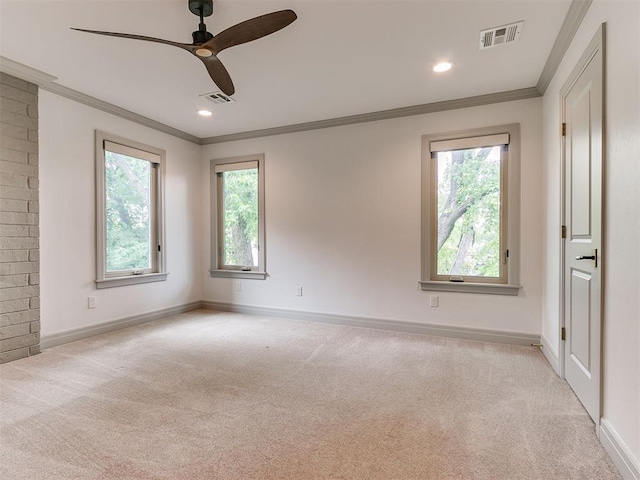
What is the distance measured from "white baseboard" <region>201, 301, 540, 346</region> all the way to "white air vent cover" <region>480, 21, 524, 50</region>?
2.66 metres

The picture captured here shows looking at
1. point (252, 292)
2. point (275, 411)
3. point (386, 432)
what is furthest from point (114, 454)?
point (252, 292)

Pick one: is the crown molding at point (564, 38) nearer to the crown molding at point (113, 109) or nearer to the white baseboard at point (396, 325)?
the white baseboard at point (396, 325)

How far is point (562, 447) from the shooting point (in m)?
1.69

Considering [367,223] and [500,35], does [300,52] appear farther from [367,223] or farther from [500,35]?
[367,223]

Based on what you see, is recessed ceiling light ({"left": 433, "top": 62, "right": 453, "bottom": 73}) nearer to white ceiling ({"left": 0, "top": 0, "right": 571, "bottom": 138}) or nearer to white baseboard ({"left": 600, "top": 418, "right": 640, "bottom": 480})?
white ceiling ({"left": 0, "top": 0, "right": 571, "bottom": 138})

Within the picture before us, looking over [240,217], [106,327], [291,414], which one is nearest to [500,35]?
[291,414]

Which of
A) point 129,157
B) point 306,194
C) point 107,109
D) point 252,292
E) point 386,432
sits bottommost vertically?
point 386,432

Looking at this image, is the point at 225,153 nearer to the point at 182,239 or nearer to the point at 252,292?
the point at 182,239

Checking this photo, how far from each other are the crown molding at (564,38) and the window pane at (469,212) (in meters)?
0.75

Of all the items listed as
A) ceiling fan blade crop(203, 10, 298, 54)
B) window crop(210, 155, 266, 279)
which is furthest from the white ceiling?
window crop(210, 155, 266, 279)

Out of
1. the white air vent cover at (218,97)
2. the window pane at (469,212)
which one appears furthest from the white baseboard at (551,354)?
the white air vent cover at (218,97)

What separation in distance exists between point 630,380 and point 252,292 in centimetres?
395

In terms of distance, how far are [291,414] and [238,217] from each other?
3.31 metres

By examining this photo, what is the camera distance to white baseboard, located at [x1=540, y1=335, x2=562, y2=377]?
259 cm
